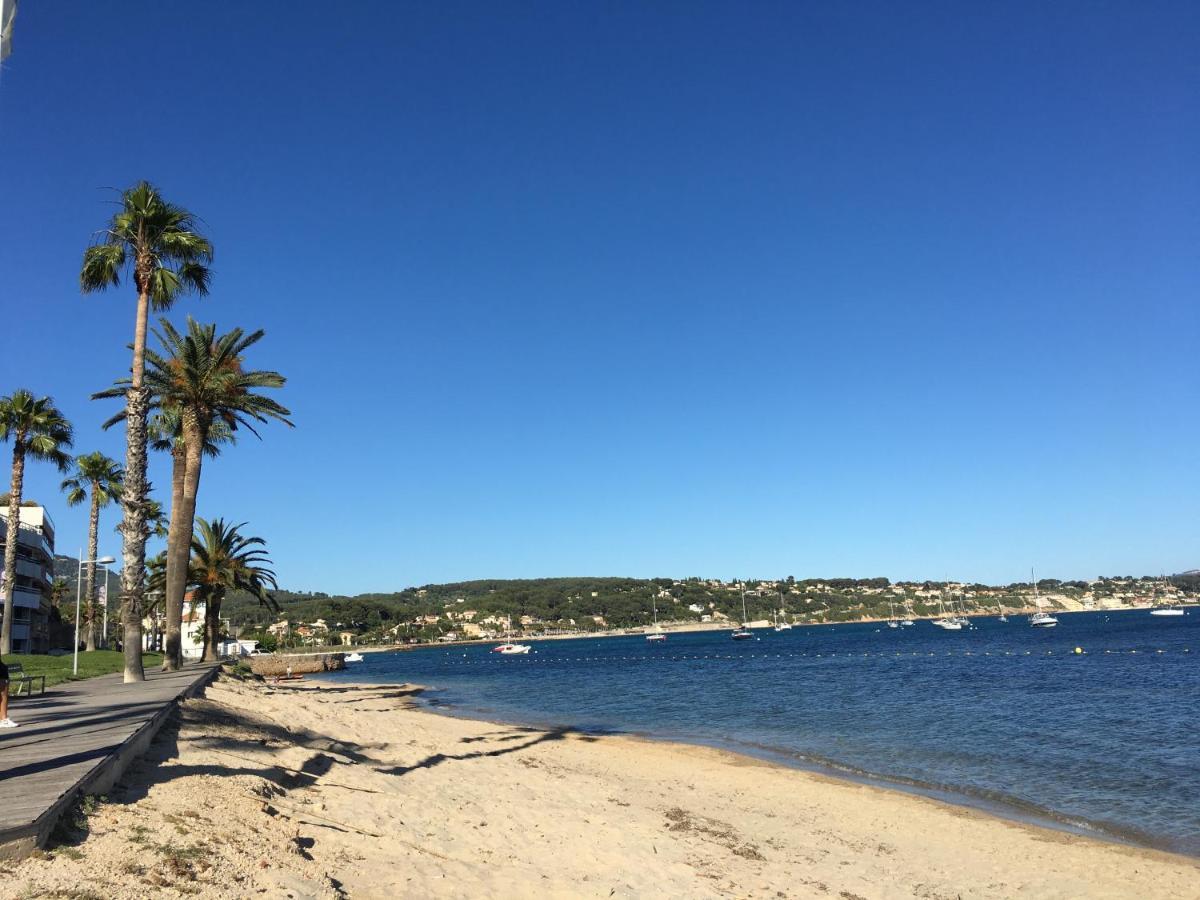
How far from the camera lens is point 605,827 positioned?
13156mm

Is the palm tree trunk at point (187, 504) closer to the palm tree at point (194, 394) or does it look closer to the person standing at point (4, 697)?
the palm tree at point (194, 394)

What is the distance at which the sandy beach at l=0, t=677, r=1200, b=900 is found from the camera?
7082mm

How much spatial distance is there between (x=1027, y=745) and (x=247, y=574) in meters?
40.3

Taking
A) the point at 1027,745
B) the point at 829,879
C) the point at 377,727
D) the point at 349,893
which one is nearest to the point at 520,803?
the point at 829,879

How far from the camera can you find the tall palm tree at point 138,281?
910 inches

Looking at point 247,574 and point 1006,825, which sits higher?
point 247,574

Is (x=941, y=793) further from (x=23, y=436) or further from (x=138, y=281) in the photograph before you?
(x=23, y=436)

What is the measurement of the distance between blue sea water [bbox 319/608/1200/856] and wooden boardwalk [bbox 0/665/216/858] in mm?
17388

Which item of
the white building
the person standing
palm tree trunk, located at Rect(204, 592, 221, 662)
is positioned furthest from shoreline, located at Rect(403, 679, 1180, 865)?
the white building

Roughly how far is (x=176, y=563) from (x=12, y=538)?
13980mm

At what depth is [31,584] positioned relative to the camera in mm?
64938

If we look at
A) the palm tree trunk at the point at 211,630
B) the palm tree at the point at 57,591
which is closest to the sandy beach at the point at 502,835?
the palm tree trunk at the point at 211,630

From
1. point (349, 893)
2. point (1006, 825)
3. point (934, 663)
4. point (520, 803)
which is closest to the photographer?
point (349, 893)

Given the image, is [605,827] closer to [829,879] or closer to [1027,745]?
[829,879]
